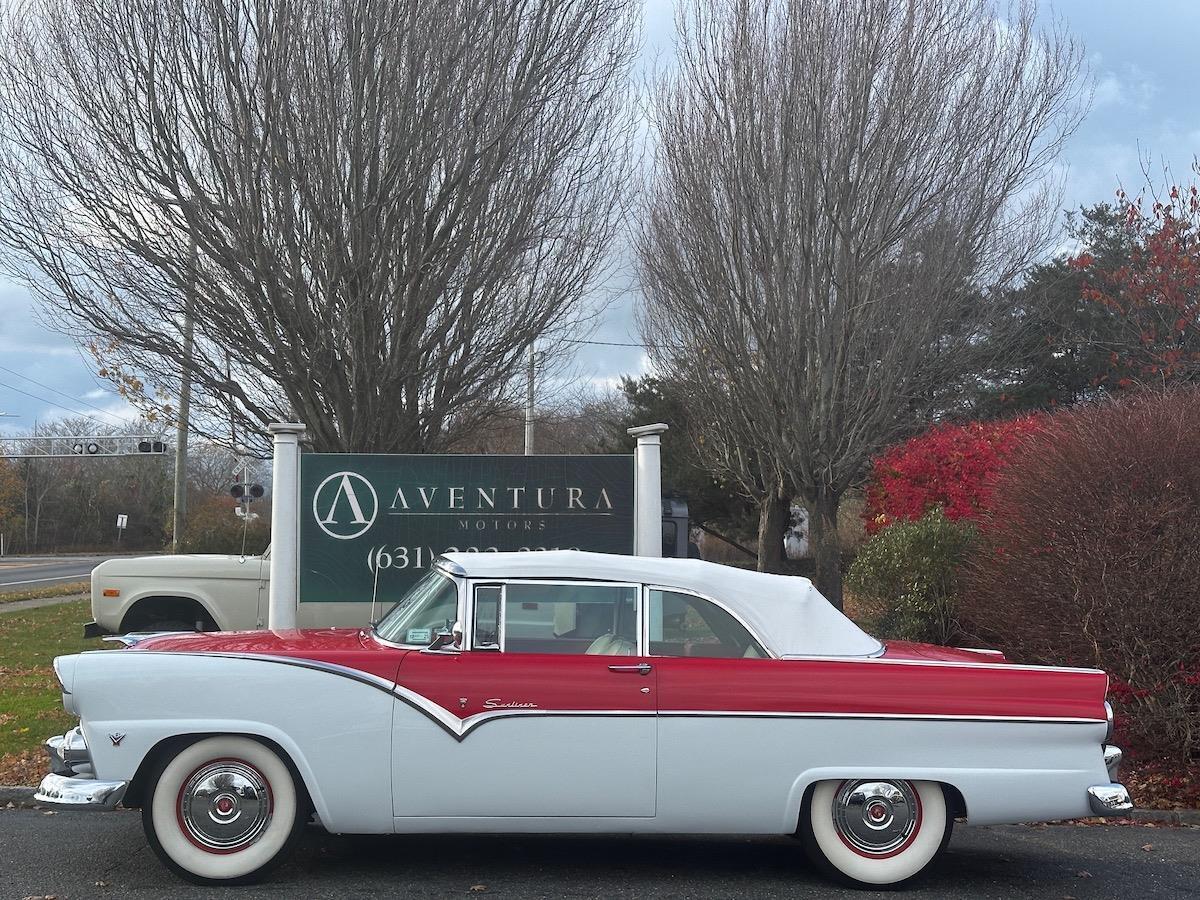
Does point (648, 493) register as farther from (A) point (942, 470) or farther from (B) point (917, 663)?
(A) point (942, 470)

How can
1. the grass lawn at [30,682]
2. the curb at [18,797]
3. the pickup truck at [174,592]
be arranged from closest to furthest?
1. the curb at [18,797]
2. the grass lawn at [30,682]
3. the pickup truck at [174,592]

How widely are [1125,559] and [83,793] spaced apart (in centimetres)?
638

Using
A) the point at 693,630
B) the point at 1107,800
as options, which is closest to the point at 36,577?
the point at 693,630

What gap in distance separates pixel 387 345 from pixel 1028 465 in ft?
22.7

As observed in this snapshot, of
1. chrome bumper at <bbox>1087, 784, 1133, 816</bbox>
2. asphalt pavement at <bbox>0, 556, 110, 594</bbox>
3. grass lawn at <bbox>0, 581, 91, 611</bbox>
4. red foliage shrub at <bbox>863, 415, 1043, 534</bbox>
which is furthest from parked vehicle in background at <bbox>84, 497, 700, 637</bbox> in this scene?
asphalt pavement at <bbox>0, 556, 110, 594</bbox>

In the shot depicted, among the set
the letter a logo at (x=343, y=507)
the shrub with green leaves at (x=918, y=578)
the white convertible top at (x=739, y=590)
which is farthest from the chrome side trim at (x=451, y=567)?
the shrub with green leaves at (x=918, y=578)

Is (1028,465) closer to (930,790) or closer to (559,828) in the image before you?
(930,790)

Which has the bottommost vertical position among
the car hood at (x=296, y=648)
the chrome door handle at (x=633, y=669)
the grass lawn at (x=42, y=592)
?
the grass lawn at (x=42, y=592)

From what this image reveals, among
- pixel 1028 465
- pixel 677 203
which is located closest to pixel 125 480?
pixel 677 203

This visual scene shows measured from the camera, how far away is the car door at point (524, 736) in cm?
518

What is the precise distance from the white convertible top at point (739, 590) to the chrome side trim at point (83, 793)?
1767mm

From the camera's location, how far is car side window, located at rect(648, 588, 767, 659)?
545 centimetres

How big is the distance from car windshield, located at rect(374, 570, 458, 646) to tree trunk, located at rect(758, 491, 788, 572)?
48.5ft

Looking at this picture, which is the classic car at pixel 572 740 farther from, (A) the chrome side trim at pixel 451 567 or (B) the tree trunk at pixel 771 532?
(B) the tree trunk at pixel 771 532
